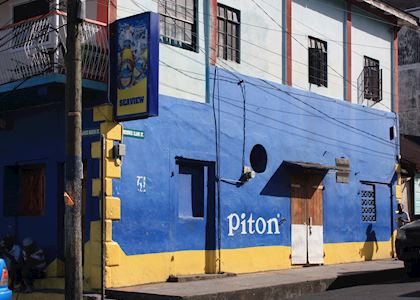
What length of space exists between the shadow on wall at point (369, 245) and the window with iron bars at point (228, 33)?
23.3 ft

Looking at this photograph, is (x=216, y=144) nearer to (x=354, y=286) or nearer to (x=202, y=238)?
(x=202, y=238)

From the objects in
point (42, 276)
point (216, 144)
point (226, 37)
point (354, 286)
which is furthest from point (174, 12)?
point (354, 286)

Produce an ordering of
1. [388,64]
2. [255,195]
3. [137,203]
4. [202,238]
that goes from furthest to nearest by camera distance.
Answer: [388,64], [255,195], [202,238], [137,203]

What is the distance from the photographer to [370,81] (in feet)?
69.8

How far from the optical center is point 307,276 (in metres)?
15.3

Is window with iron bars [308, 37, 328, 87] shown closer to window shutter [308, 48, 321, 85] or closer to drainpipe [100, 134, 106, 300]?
window shutter [308, 48, 321, 85]

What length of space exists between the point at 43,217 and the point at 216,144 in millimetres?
4093

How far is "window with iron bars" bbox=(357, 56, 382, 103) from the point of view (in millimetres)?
20859

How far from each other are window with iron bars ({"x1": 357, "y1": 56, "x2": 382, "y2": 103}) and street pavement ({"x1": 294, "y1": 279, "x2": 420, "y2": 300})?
293 inches

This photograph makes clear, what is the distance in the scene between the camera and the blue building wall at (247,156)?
13852 millimetres

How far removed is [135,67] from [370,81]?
34.7 feet

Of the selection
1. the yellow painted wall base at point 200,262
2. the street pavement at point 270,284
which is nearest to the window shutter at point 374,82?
the yellow painted wall base at point 200,262

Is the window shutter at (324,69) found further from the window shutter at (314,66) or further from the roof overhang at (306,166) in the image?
the roof overhang at (306,166)

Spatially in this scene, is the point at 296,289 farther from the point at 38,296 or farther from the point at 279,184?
the point at 38,296
